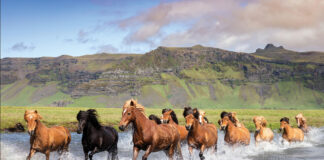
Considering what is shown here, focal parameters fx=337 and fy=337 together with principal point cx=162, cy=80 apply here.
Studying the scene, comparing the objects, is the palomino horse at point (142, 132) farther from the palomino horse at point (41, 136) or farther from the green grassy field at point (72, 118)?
the green grassy field at point (72, 118)

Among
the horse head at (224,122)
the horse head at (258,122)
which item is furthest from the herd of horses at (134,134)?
the horse head at (258,122)

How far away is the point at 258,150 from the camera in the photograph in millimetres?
22922

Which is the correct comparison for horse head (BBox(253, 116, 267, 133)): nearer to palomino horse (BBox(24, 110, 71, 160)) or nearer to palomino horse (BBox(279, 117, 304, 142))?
palomino horse (BBox(279, 117, 304, 142))

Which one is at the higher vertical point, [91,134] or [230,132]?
[91,134]

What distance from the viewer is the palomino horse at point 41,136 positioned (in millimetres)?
12891

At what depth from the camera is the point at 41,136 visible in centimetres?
1374

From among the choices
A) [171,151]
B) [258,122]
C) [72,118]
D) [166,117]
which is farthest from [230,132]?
[72,118]

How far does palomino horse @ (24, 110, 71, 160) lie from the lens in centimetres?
1289

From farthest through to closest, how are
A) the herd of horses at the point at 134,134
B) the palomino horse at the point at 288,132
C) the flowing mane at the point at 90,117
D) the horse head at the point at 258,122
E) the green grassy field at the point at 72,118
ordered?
the green grassy field at the point at 72,118, the palomino horse at the point at 288,132, the horse head at the point at 258,122, the flowing mane at the point at 90,117, the herd of horses at the point at 134,134

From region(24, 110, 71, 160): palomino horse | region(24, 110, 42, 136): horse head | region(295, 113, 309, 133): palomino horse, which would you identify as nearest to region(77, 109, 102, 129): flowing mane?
region(24, 110, 71, 160): palomino horse

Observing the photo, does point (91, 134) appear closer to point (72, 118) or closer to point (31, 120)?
point (31, 120)

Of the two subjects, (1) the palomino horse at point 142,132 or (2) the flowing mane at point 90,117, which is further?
(2) the flowing mane at point 90,117

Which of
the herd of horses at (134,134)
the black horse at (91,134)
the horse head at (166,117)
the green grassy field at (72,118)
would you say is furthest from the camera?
the green grassy field at (72,118)

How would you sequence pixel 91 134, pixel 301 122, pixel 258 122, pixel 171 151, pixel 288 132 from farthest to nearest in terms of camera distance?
pixel 301 122 → pixel 288 132 → pixel 258 122 → pixel 91 134 → pixel 171 151
